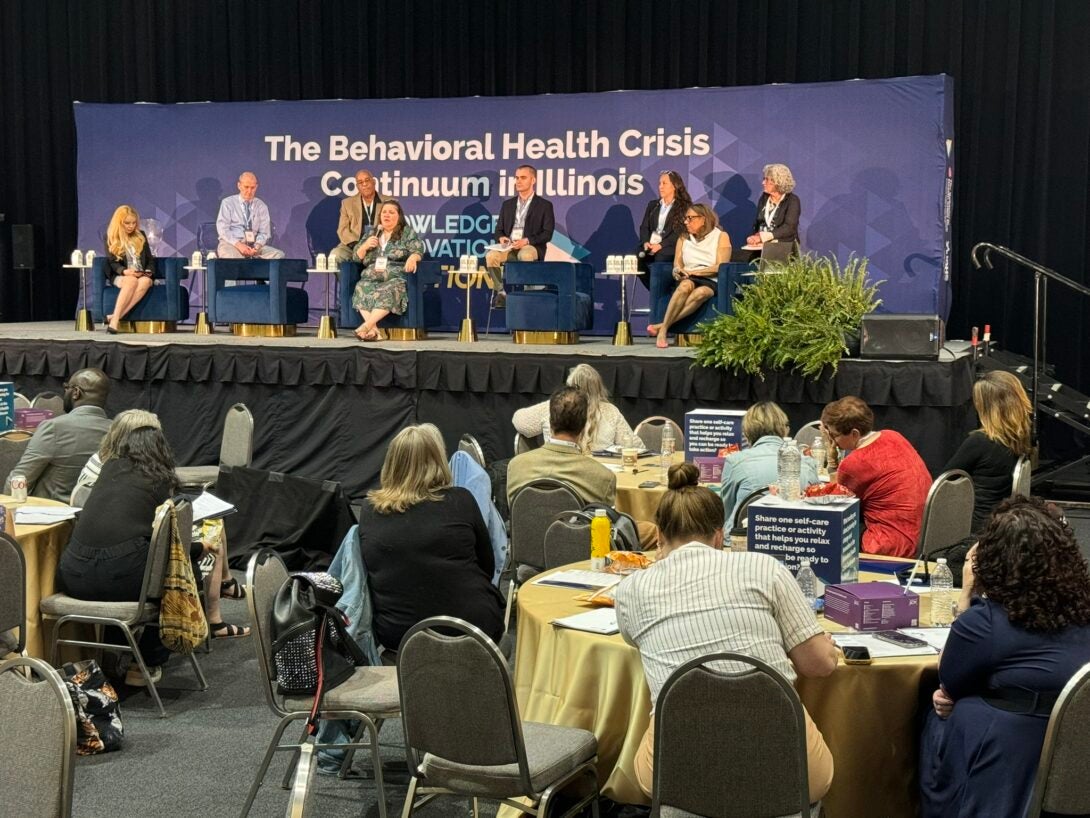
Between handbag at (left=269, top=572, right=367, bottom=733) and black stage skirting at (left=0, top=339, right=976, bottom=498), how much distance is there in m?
5.60

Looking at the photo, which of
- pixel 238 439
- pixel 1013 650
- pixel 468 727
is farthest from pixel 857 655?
pixel 238 439

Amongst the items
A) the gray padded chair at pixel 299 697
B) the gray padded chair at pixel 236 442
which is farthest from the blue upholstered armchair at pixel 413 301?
the gray padded chair at pixel 299 697

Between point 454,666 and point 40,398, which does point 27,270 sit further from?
point 454,666

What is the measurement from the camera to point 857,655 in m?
3.52

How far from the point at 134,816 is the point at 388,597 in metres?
1.11

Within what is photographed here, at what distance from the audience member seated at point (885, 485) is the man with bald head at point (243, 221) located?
7697 mm

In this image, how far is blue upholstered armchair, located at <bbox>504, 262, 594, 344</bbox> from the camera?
10508mm

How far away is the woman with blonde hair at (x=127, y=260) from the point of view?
38.3ft

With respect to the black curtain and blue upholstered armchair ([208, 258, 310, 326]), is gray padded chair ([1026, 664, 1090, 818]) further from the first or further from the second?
blue upholstered armchair ([208, 258, 310, 326])

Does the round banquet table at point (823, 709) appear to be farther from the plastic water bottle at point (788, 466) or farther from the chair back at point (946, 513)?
the chair back at point (946, 513)

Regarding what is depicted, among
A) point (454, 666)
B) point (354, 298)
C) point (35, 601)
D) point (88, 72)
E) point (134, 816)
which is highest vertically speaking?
point (88, 72)

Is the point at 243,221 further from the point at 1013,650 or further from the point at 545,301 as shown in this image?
the point at 1013,650

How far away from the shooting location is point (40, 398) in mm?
9281

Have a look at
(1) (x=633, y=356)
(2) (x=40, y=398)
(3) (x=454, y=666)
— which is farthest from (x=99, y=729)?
(1) (x=633, y=356)
